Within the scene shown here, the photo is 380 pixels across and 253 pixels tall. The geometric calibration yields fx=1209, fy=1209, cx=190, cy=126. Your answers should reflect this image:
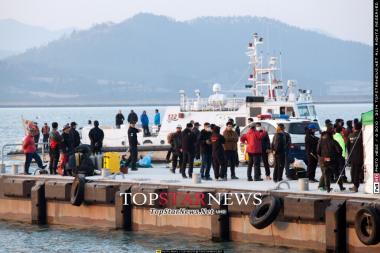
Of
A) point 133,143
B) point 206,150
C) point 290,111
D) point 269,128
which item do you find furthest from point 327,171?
point 290,111

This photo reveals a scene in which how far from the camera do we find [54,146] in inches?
1209

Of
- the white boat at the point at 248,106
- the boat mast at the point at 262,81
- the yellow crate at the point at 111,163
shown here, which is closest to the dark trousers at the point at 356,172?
the yellow crate at the point at 111,163

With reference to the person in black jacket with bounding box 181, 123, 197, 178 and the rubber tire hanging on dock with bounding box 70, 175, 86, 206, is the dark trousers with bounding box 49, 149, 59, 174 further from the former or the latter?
the person in black jacket with bounding box 181, 123, 197, 178

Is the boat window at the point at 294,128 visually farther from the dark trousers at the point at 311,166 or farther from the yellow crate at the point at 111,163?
the dark trousers at the point at 311,166

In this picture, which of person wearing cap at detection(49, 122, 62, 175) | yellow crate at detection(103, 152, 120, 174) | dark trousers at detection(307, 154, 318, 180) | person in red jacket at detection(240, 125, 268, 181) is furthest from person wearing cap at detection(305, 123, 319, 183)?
person wearing cap at detection(49, 122, 62, 175)

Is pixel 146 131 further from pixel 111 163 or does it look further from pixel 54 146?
pixel 111 163

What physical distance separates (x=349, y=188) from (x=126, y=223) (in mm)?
5036

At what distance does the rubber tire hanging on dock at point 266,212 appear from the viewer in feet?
76.6

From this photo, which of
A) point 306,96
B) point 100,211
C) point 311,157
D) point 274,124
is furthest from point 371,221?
point 306,96

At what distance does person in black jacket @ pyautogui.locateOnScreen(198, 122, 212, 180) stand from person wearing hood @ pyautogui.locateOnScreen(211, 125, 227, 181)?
0.83ft

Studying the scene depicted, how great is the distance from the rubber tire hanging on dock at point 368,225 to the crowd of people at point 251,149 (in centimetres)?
208

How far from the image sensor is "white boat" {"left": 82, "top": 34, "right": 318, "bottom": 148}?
45844 millimetres

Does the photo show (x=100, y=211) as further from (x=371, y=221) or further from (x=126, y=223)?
(x=371, y=221)

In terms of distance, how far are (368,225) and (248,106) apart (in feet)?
80.2
